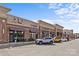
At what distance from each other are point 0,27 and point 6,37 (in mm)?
2296

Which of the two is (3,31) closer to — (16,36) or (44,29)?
(16,36)

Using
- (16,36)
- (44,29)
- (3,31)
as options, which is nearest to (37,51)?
(3,31)

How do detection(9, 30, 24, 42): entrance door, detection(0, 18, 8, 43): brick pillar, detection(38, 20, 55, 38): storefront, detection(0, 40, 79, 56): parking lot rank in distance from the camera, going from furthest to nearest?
detection(38, 20, 55, 38): storefront
detection(9, 30, 24, 42): entrance door
detection(0, 18, 8, 43): brick pillar
detection(0, 40, 79, 56): parking lot

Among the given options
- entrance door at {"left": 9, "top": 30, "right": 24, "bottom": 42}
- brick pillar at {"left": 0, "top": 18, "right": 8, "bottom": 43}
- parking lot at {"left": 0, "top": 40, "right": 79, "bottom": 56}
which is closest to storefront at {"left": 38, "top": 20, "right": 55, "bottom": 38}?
entrance door at {"left": 9, "top": 30, "right": 24, "bottom": 42}

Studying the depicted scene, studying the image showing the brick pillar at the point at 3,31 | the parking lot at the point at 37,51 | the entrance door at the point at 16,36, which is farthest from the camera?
the entrance door at the point at 16,36

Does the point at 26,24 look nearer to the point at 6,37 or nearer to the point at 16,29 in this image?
the point at 16,29

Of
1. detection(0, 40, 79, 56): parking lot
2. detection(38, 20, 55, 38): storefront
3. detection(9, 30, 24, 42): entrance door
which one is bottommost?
detection(0, 40, 79, 56): parking lot

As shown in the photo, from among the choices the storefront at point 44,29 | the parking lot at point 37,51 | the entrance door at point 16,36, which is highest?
the storefront at point 44,29

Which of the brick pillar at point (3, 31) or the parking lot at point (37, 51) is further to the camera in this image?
the brick pillar at point (3, 31)

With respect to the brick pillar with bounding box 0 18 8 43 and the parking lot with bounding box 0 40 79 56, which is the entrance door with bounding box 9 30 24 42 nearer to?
the brick pillar with bounding box 0 18 8 43

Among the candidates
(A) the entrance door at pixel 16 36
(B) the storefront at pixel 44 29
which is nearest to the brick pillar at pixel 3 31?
(A) the entrance door at pixel 16 36

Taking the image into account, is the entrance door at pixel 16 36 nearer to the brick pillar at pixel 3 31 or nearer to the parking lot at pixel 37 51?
the brick pillar at pixel 3 31

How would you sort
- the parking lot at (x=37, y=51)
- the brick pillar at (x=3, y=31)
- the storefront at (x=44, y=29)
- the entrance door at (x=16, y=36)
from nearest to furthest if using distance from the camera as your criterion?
the parking lot at (x=37, y=51)
the brick pillar at (x=3, y=31)
the entrance door at (x=16, y=36)
the storefront at (x=44, y=29)

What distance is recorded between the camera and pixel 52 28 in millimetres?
50219
